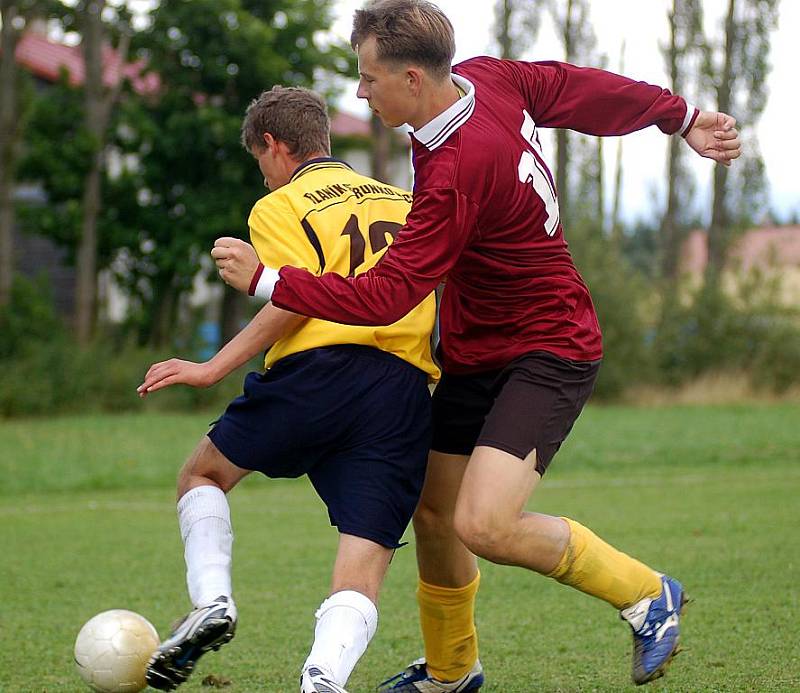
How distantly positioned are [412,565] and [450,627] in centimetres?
331

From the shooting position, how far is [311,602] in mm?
6422

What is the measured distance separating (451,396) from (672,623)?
1063 millimetres

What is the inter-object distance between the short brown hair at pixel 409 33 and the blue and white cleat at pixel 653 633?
6.15 ft

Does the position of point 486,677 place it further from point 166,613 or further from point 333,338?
point 166,613

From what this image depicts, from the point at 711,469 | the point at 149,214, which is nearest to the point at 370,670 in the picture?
the point at 711,469

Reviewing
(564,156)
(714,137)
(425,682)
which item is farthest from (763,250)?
(425,682)

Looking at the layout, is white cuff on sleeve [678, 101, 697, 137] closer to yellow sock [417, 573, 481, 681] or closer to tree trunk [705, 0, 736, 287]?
yellow sock [417, 573, 481, 681]

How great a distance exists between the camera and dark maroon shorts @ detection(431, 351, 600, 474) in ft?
12.8

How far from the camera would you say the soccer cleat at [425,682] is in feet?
14.7

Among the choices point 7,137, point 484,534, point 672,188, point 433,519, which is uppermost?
point 7,137

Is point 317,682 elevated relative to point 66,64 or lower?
lower

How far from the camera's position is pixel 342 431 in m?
4.00

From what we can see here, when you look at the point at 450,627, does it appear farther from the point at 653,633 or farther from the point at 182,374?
the point at 182,374

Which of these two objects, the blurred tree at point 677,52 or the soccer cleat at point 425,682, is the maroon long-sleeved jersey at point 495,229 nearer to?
the soccer cleat at point 425,682
